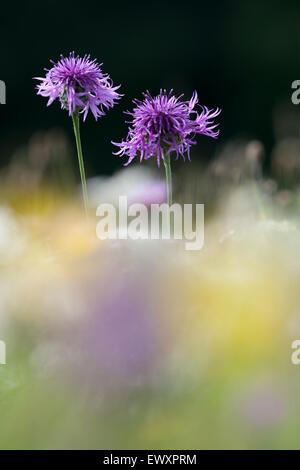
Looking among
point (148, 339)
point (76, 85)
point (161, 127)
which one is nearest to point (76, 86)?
point (76, 85)

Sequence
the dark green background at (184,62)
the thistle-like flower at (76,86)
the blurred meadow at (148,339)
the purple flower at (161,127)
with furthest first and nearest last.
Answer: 1. the dark green background at (184,62)
2. the thistle-like flower at (76,86)
3. the purple flower at (161,127)
4. the blurred meadow at (148,339)

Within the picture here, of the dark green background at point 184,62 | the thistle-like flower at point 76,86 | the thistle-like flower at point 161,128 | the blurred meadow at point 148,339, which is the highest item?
the dark green background at point 184,62

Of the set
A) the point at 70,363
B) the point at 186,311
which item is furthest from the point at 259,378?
the point at 70,363

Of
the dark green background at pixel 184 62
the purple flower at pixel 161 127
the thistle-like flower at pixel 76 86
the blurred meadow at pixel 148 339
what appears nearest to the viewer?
the blurred meadow at pixel 148 339

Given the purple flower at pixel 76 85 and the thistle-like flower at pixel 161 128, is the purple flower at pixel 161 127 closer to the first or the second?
the thistle-like flower at pixel 161 128

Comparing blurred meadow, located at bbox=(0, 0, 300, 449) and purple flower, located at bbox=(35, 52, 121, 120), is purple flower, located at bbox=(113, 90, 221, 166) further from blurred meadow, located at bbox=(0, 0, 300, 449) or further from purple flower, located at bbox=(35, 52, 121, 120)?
blurred meadow, located at bbox=(0, 0, 300, 449)

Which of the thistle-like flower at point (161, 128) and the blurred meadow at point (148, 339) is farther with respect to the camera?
the thistle-like flower at point (161, 128)

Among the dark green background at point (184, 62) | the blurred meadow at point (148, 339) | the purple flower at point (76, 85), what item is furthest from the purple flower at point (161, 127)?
the dark green background at point (184, 62)

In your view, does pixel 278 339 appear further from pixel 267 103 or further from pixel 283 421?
pixel 267 103

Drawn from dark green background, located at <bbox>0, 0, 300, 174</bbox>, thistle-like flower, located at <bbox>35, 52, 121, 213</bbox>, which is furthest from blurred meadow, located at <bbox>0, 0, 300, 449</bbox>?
dark green background, located at <bbox>0, 0, 300, 174</bbox>

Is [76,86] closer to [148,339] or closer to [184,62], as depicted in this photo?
[148,339]

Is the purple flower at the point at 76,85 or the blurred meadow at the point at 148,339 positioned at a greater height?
the purple flower at the point at 76,85
